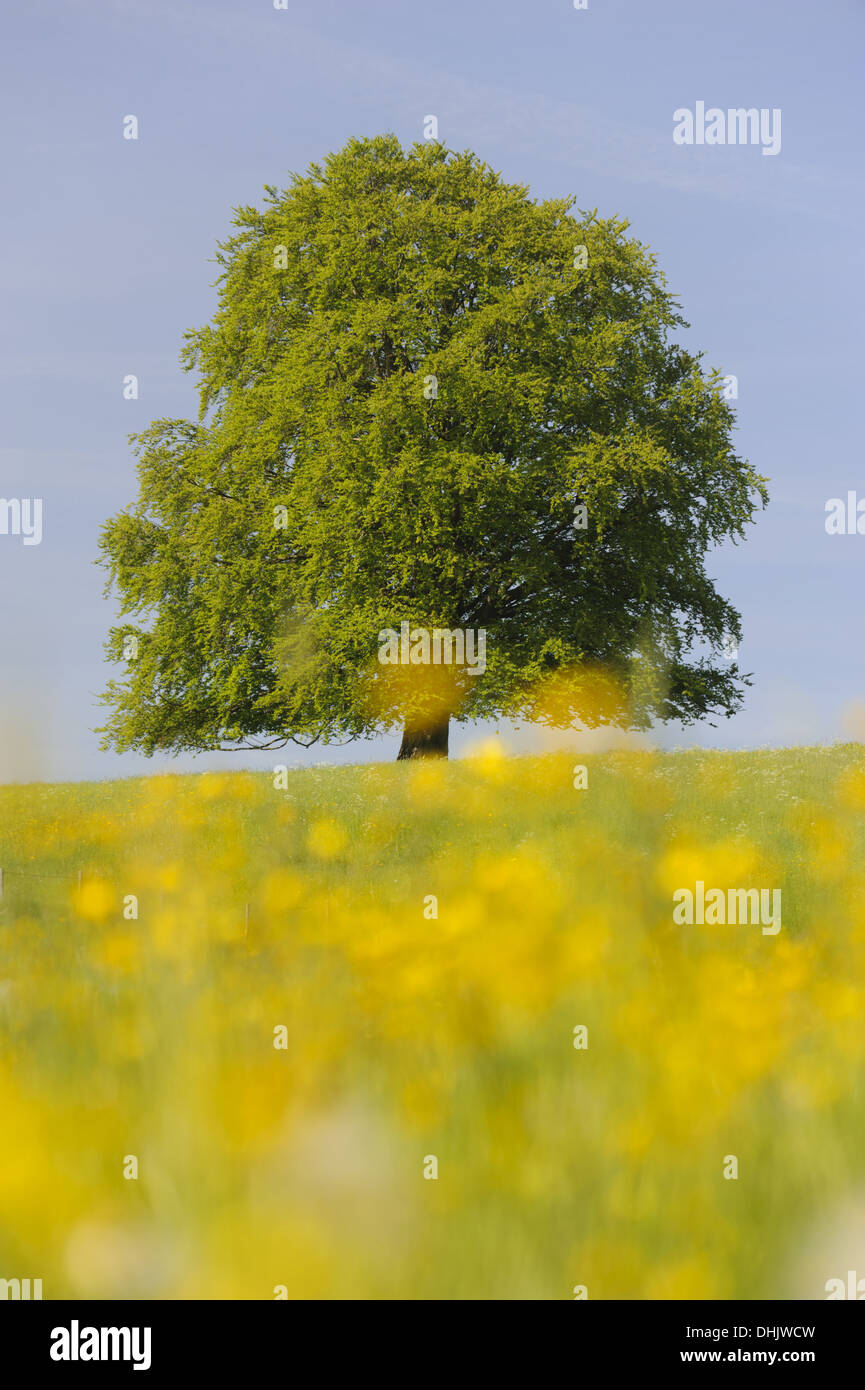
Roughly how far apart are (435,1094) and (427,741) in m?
20.3

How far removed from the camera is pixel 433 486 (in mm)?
21719

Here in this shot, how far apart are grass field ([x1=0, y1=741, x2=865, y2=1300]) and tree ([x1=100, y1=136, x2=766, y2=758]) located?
15469 millimetres

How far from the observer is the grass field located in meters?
3.22

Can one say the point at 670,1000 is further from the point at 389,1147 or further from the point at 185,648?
the point at 185,648

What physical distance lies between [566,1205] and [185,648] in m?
22.4

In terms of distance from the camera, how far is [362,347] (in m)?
23.6

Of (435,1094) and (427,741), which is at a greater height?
(427,741)

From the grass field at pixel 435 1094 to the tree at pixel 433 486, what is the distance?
15.5m
